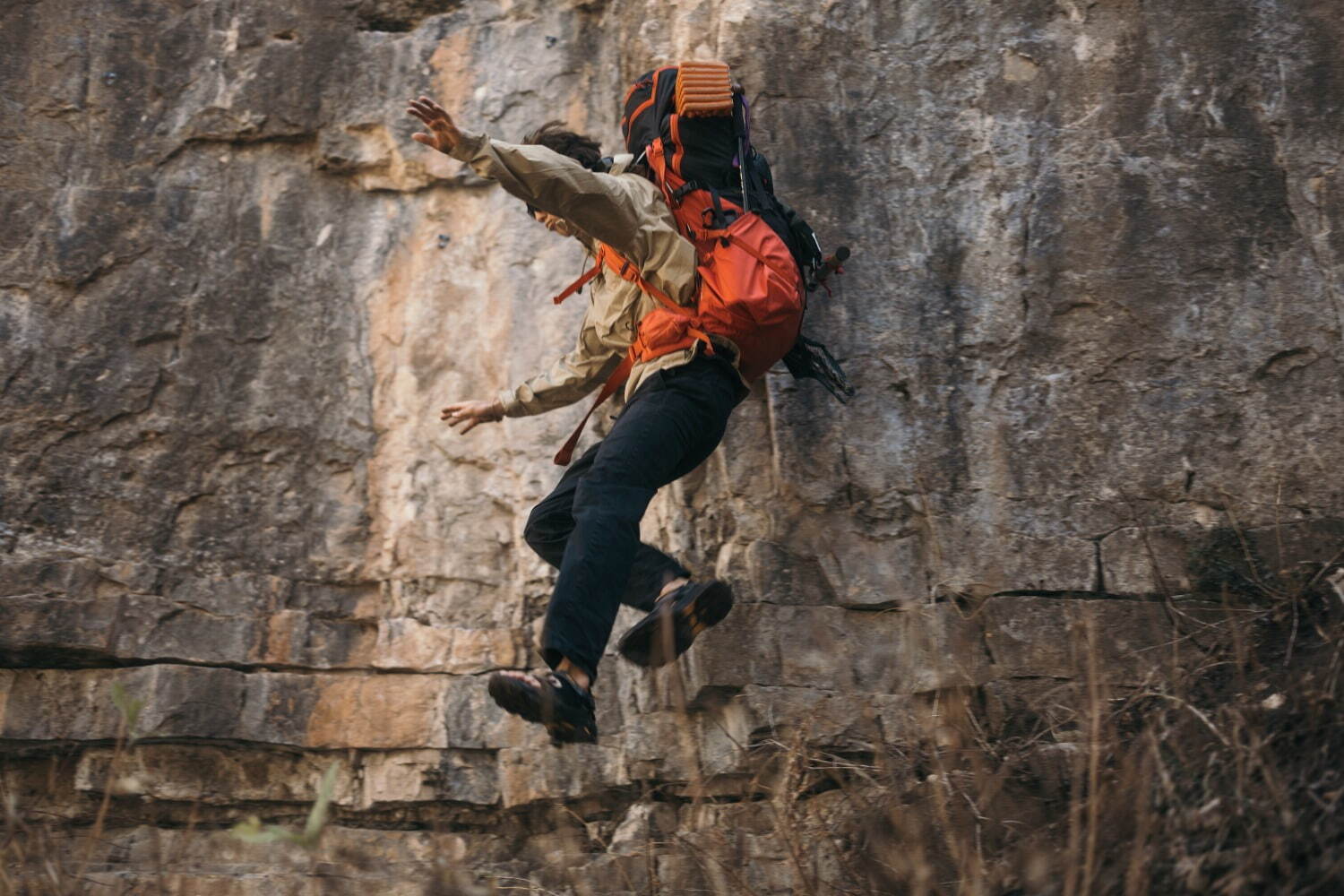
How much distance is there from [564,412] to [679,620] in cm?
148

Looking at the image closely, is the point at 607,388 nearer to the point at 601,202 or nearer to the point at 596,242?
the point at 596,242

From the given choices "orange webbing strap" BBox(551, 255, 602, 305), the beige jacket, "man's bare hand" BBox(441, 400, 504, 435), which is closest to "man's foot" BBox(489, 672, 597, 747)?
the beige jacket

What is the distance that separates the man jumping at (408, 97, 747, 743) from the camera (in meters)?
3.17

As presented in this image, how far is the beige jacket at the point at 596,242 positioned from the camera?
10.7 ft

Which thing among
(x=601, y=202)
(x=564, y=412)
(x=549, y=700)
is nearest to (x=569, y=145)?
(x=601, y=202)

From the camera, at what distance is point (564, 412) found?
15.4 feet

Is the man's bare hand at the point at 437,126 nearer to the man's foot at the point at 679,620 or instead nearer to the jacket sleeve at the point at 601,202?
the jacket sleeve at the point at 601,202

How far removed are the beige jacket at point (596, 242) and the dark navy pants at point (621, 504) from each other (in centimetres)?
12

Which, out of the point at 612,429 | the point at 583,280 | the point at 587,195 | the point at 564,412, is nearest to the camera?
the point at 587,195

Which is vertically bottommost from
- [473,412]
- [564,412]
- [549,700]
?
[549,700]

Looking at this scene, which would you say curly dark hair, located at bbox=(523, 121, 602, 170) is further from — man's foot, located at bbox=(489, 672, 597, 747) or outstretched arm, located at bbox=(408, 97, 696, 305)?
man's foot, located at bbox=(489, 672, 597, 747)

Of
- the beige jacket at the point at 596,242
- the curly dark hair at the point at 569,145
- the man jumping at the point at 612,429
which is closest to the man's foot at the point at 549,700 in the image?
the man jumping at the point at 612,429

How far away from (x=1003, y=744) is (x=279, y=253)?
3.09m

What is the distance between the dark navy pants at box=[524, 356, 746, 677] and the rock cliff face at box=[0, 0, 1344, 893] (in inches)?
22.5
